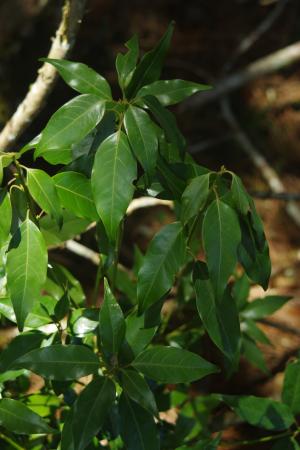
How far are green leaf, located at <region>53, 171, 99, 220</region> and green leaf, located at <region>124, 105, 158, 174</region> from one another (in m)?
0.14

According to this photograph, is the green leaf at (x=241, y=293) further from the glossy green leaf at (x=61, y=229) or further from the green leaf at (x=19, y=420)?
the green leaf at (x=19, y=420)

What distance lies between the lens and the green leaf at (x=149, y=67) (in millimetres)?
1147

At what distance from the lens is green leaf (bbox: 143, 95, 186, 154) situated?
44.3 inches

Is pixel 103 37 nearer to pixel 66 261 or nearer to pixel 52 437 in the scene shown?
pixel 66 261

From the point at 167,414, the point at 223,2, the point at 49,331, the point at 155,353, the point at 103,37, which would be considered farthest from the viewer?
the point at 223,2

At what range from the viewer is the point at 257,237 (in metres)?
1.16

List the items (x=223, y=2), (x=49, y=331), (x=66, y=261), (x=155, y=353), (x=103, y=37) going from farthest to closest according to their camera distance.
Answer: (x=223, y=2) → (x=103, y=37) → (x=66, y=261) → (x=49, y=331) → (x=155, y=353)

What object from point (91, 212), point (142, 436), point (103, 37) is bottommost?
point (142, 436)

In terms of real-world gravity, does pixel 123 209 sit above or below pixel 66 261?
above

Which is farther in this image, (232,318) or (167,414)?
(167,414)

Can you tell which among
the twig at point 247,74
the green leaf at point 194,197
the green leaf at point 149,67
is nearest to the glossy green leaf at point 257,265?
the green leaf at point 194,197

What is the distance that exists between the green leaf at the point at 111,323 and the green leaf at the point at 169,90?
0.35 metres

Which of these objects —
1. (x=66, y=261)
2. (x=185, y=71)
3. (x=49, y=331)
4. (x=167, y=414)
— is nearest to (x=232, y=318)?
(x=49, y=331)

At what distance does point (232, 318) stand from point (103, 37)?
9.66 feet
